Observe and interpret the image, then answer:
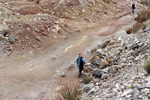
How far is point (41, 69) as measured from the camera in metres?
11.4

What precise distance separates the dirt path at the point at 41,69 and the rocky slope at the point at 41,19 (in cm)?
126

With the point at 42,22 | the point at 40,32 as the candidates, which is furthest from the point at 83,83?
the point at 42,22

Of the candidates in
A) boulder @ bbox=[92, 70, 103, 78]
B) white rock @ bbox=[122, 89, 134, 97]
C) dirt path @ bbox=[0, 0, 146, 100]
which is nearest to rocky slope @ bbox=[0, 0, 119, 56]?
dirt path @ bbox=[0, 0, 146, 100]

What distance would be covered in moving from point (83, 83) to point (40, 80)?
9.12ft

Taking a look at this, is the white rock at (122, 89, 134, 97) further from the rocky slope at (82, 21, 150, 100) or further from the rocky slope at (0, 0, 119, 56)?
the rocky slope at (0, 0, 119, 56)

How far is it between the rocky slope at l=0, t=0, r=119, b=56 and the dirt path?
1.26 metres

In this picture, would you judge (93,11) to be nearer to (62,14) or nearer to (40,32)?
(62,14)

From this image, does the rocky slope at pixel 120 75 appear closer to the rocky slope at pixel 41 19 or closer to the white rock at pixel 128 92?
the white rock at pixel 128 92

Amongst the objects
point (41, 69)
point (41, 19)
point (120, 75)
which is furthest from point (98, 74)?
point (41, 19)

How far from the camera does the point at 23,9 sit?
18.7 meters

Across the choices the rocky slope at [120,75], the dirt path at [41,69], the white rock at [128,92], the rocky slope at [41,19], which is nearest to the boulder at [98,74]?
the rocky slope at [120,75]

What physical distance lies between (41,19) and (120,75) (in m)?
11.4

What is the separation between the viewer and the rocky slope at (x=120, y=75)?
5.49m

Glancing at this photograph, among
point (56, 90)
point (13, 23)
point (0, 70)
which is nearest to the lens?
point (56, 90)
